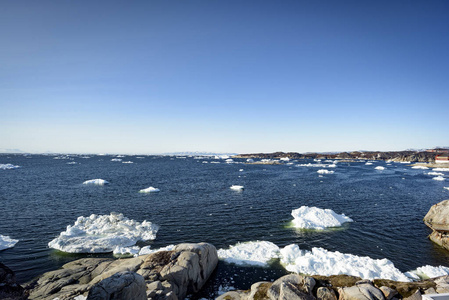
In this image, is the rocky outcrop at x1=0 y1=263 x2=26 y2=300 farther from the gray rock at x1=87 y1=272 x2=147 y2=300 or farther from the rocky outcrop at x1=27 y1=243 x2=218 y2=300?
the rocky outcrop at x1=27 y1=243 x2=218 y2=300

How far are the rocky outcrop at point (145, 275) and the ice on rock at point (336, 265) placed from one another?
553 cm

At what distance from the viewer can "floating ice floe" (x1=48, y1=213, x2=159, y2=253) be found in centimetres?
1723

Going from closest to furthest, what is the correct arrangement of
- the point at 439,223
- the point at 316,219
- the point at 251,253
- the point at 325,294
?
the point at 325,294 → the point at 251,253 → the point at 439,223 → the point at 316,219

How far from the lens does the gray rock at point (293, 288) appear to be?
360 inches

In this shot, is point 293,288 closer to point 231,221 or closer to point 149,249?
point 149,249

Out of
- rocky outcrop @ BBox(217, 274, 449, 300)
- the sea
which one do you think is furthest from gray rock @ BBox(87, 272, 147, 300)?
rocky outcrop @ BBox(217, 274, 449, 300)

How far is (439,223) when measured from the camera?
872 inches

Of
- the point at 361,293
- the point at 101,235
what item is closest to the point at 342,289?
the point at 361,293

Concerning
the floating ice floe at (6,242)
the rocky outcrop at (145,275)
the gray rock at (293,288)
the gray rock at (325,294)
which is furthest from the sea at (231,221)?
the gray rock at (325,294)

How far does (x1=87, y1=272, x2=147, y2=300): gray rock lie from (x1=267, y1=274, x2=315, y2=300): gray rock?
552 centimetres

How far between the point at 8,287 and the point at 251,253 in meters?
13.5

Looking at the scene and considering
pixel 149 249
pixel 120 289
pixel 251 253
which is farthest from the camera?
pixel 149 249

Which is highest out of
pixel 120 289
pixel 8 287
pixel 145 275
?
pixel 8 287

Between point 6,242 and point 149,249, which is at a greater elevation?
point 6,242
